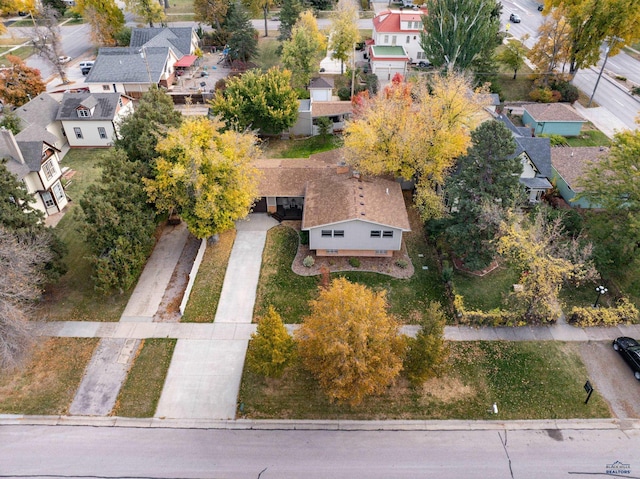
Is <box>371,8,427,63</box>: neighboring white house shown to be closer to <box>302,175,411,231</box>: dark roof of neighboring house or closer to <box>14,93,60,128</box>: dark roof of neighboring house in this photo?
<box>302,175,411,231</box>: dark roof of neighboring house

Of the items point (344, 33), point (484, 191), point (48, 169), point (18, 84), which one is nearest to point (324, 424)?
point (484, 191)

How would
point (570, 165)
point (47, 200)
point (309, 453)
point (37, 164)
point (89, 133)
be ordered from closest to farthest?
1. point (309, 453)
2. point (37, 164)
3. point (47, 200)
4. point (570, 165)
5. point (89, 133)

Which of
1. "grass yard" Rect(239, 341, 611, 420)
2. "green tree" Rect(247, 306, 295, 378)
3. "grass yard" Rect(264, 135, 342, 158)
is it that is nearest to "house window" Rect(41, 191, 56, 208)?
"grass yard" Rect(264, 135, 342, 158)

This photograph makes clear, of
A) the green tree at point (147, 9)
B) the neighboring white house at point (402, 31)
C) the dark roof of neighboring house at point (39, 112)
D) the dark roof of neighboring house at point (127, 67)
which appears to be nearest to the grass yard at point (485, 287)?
the dark roof of neighboring house at point (39, 112)

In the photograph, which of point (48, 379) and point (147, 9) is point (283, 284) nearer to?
point (48, 379)

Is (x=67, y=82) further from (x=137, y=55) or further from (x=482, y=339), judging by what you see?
(x=482, y=339)

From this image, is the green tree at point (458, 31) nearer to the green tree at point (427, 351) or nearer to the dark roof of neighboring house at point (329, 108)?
the dark roof of neighboring house at point (329, 108)

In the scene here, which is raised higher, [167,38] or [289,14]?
[289,14]

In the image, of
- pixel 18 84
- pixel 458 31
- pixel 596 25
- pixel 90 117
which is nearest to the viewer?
pixel 90 117
